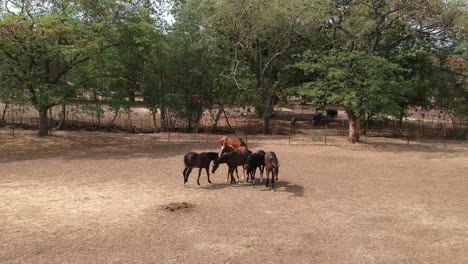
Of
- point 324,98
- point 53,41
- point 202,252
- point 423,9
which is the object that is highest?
point 423,9

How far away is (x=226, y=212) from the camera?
30.1ft

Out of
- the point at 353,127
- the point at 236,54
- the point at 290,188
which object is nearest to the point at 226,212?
the point at 290,188

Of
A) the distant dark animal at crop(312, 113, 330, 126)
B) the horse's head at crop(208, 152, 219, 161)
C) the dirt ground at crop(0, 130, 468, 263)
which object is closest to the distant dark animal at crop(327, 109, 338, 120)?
the distant dark animal at crop(312, 113, 330, 126)

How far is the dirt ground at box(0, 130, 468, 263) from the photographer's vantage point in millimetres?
7074

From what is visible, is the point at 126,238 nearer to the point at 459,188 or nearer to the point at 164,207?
the point at 164,207

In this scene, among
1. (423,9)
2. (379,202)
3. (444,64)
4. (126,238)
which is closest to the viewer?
(126,238)

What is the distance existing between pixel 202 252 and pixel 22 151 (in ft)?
41.6

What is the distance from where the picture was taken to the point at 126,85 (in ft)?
73.7

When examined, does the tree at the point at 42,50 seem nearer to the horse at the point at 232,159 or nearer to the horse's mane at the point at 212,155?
the horse's mane at the point at 212,155

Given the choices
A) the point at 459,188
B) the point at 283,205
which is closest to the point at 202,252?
the point at 283,205

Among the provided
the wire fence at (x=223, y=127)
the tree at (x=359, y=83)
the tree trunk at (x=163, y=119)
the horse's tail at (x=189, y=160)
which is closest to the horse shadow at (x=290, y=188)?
the horse's tail at (x=189, y=160)

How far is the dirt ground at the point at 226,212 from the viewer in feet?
23.2

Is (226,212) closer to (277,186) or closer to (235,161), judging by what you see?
(235,161)

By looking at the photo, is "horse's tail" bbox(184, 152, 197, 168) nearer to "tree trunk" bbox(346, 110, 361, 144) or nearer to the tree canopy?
the tree canopy
